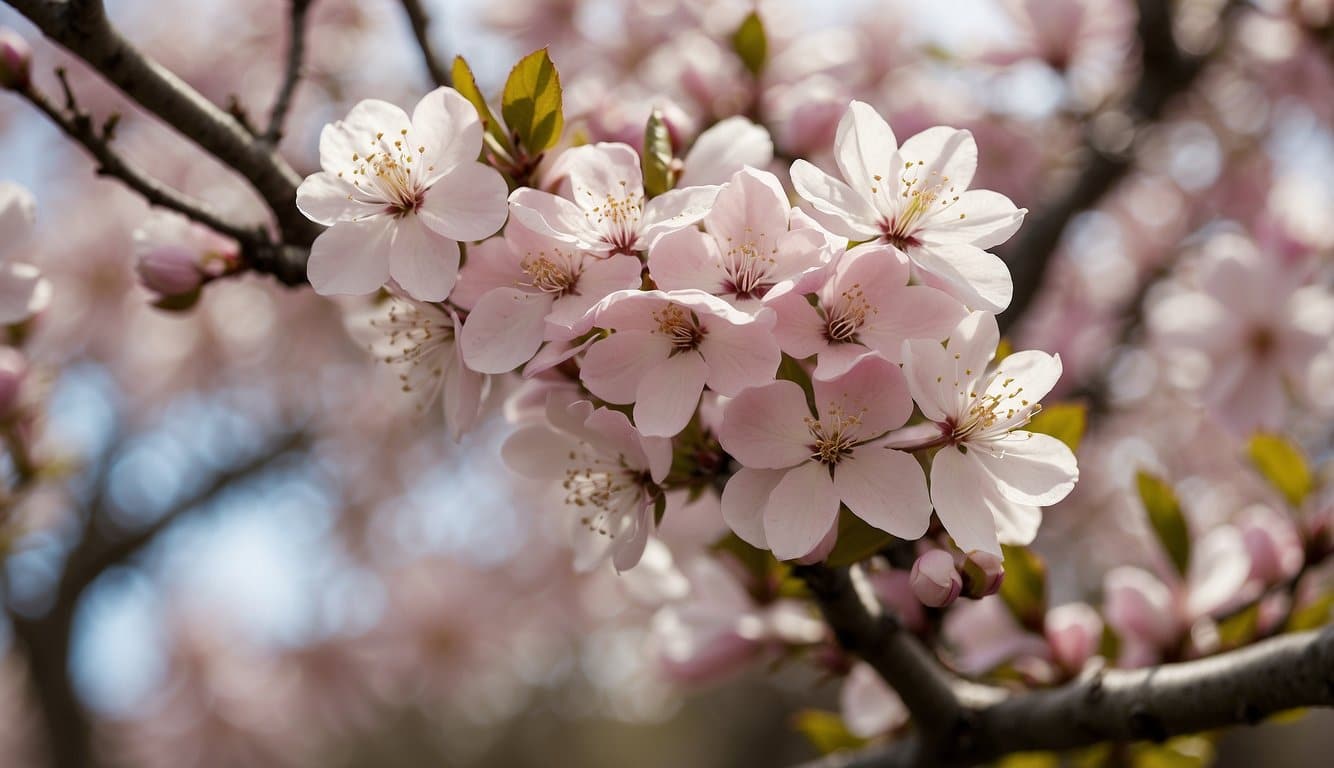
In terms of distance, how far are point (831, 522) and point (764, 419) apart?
9 cm

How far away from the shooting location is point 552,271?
2.44ft

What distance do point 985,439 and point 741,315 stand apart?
23 centimetres

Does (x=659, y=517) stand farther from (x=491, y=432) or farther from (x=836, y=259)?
(x=491, y=432)

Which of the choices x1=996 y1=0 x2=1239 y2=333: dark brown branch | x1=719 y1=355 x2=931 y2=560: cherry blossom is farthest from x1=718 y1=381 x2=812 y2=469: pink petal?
x1=996 y1=0 x2=1239 y2=333: dark brown branch

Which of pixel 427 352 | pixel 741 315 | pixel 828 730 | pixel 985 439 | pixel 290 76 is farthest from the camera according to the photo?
pixel 828 730

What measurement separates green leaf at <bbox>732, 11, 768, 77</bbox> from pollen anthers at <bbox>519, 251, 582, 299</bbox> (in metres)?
0.77

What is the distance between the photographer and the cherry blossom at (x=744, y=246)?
27.7 inches

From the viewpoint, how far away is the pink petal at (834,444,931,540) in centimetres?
69

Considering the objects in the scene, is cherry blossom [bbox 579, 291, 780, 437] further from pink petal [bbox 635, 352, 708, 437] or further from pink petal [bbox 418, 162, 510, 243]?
pink petal [bbox 418, 162, 510, 243]

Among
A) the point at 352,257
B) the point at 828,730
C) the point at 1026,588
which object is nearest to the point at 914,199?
the point at 352,257

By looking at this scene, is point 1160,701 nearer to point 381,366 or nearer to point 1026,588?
point 1026,588

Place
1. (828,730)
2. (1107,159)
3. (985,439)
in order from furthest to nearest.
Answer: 1. (1107,159)
2. (828,730)
3. (985,439)

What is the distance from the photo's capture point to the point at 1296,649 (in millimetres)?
857

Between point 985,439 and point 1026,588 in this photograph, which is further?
point 1026,588
